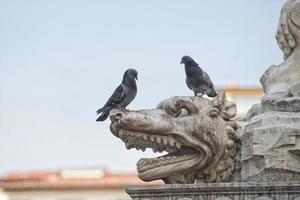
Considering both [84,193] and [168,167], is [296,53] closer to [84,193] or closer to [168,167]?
[168,167]

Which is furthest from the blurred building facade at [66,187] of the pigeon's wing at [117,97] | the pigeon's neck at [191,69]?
the pigeon's wing at [117,97]

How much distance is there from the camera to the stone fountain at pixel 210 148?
812 cm

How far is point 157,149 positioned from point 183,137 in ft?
0.90

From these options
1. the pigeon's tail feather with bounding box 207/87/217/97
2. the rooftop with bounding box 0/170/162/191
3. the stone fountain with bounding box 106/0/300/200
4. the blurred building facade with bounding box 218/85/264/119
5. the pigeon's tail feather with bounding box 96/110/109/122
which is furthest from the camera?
the rooftop with bounding box 0/170/162/191

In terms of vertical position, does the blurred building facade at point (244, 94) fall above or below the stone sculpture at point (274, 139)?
above

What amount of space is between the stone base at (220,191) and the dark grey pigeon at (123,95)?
0.77 m

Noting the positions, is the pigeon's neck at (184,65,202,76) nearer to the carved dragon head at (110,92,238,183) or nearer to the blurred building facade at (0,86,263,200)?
the carved dragon head at (110,92,238,183)

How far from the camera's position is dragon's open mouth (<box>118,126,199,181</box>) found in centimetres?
827

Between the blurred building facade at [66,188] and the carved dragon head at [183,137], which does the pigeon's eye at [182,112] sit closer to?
the carved dragon head at [183,137]

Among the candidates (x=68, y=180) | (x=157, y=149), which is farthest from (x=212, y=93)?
(x=68, y=180)

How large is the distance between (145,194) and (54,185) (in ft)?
155

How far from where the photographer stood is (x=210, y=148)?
328 inches

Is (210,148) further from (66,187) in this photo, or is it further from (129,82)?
(66,187)

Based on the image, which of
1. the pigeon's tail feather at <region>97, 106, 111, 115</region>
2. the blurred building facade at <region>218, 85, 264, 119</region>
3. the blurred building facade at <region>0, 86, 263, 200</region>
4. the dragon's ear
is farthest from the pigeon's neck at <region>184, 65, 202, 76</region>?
the blurred building facade at <region>0, 86, 263, 200</region>
